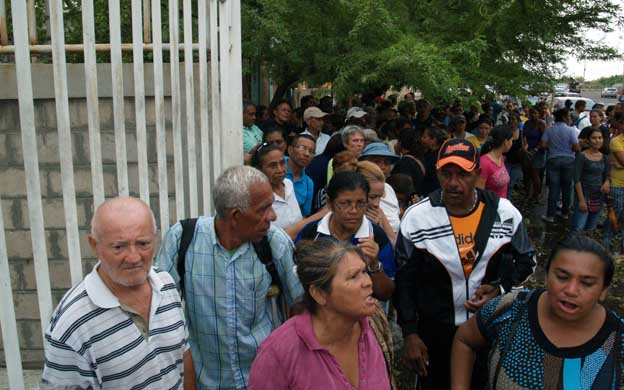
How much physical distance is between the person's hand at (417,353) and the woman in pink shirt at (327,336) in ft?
3.04

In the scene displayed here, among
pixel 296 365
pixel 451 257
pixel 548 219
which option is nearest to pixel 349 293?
pixel 296 365

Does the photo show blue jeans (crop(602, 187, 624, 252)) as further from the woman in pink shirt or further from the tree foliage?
the woman in pink shirt

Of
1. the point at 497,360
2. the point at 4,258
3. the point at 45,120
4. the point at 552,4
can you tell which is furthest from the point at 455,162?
the point at 552,4

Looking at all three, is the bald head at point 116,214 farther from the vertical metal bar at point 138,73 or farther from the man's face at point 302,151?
the man's face at point 302,151

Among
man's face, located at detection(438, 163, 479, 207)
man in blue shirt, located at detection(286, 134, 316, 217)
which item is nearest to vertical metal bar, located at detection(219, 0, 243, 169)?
man in blue shirt, located at detection(286, 134, 316, 217)

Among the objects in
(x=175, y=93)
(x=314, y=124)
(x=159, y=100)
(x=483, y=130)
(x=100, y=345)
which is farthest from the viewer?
(x=483, y=130)

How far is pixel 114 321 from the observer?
202 cm

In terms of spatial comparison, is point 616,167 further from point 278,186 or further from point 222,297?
point 222,297

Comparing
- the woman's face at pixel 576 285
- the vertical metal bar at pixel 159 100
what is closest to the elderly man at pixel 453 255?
the woman's face at pixel 576 285

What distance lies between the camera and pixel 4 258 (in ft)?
6.98

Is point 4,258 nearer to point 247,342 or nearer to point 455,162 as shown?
point 247,342

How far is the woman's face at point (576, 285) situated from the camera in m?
2.22

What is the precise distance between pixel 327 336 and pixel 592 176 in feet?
22.6

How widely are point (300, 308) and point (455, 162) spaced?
120cm
